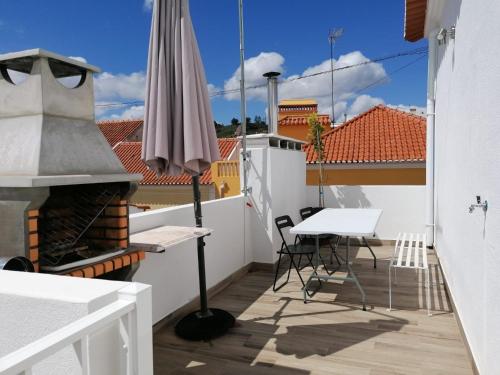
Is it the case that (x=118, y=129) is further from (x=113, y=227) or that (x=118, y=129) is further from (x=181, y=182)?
(x=113, y=227)

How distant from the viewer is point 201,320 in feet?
12.6

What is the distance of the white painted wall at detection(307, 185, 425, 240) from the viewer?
7.56 m

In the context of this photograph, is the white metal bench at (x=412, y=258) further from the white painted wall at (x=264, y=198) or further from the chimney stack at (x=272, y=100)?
the chimney stack at (x=272, y=100)

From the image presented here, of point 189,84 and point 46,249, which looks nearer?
point 46,249

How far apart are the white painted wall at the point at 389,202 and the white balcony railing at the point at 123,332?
22.1ft

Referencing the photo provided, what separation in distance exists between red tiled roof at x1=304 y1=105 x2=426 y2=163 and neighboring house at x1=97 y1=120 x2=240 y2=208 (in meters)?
2.67

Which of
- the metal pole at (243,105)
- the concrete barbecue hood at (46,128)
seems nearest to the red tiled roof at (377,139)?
the metal pole at (243,105)

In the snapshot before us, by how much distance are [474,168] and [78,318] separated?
9.28 ft

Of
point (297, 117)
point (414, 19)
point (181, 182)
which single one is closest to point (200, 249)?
point (414, 19)

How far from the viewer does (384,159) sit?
38.9ft

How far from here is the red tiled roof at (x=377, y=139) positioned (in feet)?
39.9

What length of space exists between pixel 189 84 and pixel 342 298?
309 centimetres

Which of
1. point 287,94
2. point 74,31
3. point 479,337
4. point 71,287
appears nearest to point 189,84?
point 71,287

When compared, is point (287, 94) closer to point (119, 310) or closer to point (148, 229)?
point (148, 229)
